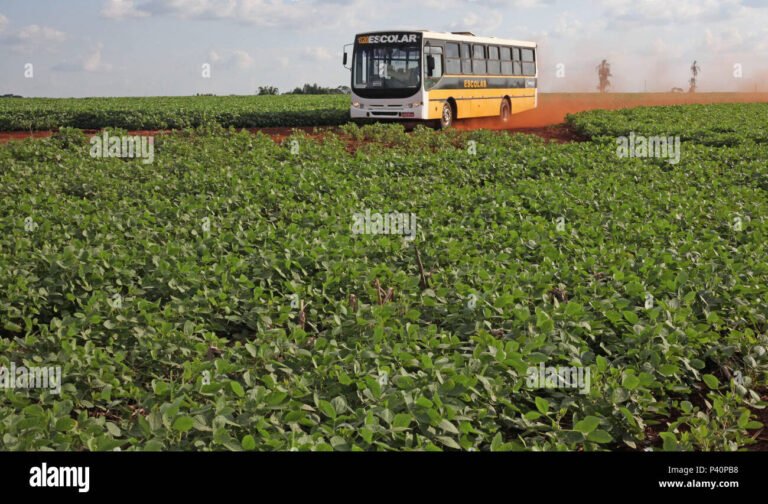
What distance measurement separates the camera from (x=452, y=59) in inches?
984

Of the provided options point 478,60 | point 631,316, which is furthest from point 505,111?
point 631,316

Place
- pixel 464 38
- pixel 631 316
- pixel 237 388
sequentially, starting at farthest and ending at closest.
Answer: pixel 464 38 → pixel 631 316 → pixel 237 388

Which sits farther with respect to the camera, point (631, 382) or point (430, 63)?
point (430, 63)

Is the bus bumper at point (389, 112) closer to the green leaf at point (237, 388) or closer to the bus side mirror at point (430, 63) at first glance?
the bus side mirror at point (430, 63)

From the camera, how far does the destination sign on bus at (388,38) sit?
907 inches

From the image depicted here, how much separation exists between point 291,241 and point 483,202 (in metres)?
3.84

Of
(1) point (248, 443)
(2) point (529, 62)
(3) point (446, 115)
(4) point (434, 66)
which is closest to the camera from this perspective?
(1) point (248, 443)

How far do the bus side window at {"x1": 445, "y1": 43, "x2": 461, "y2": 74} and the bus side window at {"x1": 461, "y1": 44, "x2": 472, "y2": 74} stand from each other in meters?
0.35

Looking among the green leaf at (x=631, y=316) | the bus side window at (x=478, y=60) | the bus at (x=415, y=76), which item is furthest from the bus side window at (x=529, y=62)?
the green leaf at (x=631, y=316)

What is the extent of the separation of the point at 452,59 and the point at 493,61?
4.13 m

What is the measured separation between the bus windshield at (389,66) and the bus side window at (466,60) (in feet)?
10.1

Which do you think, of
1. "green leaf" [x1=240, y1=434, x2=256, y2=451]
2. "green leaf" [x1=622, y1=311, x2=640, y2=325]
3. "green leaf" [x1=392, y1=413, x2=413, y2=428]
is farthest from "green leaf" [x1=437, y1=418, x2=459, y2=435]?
"green leaf" [x1=622, y1=311, x2=640, y2=325]

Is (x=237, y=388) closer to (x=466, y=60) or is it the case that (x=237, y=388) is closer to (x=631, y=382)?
(x=631, y=382)
